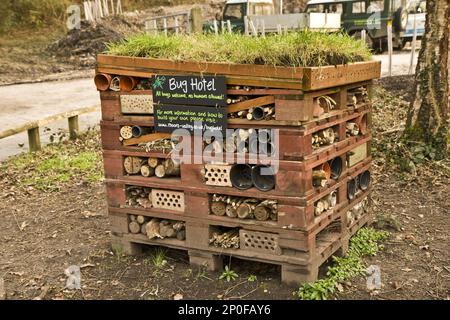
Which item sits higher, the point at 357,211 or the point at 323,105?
the point at 323,105

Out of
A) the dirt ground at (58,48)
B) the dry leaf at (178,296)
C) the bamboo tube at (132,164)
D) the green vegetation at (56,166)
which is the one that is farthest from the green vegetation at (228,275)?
the dirt ground at (58,48)

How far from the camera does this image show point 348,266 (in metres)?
4.09

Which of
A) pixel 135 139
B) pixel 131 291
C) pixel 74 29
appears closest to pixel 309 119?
pixel 135 139


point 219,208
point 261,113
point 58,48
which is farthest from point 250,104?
point 58,48

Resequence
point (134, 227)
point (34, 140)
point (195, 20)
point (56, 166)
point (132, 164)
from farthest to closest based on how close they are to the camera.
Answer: point (195, 20) < point (34, 140) < point (56, 166) < point (134, 227) < point (132, 164)

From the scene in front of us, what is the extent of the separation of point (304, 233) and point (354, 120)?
1.23m

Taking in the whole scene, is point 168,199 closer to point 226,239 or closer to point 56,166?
point 226,239

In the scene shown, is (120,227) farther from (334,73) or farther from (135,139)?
(334,73)

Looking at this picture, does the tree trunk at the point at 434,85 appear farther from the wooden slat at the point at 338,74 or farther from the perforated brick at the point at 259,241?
the perforated brick at the point at 259,241

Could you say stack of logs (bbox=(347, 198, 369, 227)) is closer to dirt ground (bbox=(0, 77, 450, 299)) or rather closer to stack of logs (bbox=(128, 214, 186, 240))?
dirt ground (bbox=(0, 77, 450, 299))

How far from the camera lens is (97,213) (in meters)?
5.68

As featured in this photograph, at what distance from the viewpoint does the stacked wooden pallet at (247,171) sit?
360 cm

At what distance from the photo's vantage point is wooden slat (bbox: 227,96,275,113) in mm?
3598

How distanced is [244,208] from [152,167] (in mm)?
766
